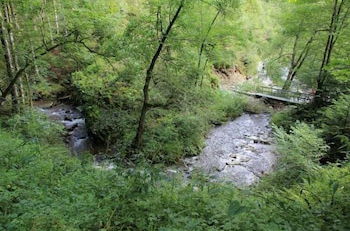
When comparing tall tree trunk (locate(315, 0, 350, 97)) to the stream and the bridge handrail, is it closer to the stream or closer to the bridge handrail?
the bridge handrail

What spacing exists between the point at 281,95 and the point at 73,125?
13.0 metres

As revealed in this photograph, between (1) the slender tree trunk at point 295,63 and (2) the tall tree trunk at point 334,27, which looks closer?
(2) the tall tree trunk at point 334,27

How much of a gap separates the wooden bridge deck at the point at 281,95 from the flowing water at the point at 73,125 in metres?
10.9

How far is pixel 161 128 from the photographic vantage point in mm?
10328

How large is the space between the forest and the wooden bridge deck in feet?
0.38

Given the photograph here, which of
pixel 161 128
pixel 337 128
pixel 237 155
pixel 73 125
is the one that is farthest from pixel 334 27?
pixel 73 125

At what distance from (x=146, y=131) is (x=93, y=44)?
509 centimetres

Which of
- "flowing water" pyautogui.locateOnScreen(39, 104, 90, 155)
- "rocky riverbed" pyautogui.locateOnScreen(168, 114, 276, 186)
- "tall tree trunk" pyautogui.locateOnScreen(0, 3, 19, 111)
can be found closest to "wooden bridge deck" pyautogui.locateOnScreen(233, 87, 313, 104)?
"rocky riverbed" pyautogui.locateOnScreen(168, 114, 276, 186)

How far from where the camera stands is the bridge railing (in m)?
15.3

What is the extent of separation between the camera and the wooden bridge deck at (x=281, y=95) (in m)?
15.7

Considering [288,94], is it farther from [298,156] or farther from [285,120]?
[298,156]

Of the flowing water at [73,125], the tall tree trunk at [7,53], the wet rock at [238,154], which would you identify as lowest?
the wet rock at [238,154]

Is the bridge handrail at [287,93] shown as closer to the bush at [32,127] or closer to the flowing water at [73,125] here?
the flowing water at [73,125]

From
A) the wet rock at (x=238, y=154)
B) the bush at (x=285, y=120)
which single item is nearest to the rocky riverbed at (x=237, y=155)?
the wet rock at (x=238, y=154)
